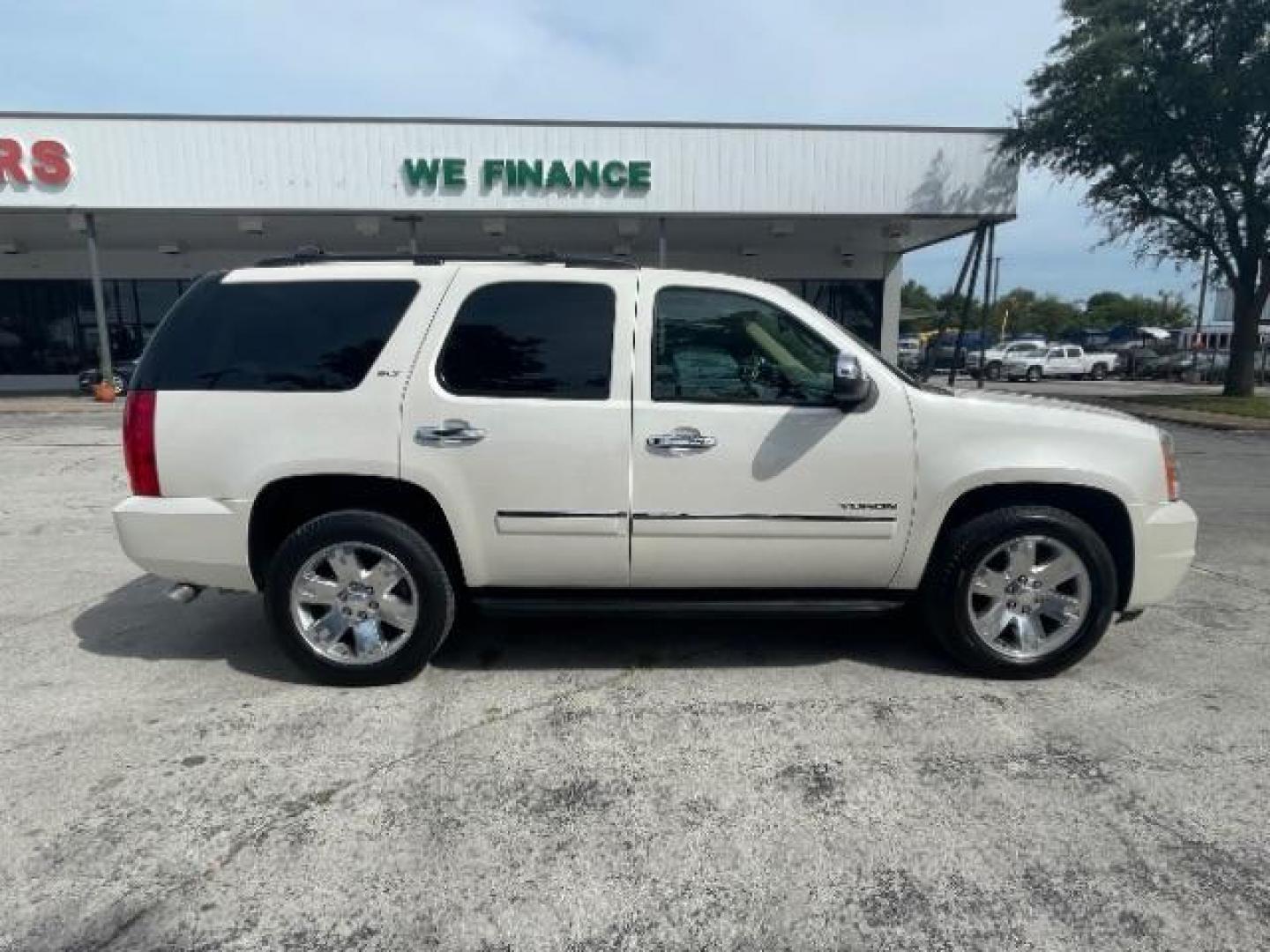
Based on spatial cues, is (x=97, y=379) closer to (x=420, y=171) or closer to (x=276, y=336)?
(x=420, y=171)

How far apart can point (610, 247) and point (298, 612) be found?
20.4 m

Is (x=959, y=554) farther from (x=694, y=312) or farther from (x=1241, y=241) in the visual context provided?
(x=1241, y=241)

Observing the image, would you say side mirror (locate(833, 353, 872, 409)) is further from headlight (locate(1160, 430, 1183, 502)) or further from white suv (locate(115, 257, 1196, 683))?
headlight (locate(1160, 430, 1183, 502))

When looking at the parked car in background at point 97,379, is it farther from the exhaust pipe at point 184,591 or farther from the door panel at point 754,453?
the door panel at point 754,453

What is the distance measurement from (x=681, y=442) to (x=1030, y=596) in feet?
5.92

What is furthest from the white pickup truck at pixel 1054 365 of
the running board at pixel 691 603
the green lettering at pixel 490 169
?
the running board at pixel 691 603

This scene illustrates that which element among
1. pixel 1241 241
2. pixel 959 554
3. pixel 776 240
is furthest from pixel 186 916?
pixel 1241 241

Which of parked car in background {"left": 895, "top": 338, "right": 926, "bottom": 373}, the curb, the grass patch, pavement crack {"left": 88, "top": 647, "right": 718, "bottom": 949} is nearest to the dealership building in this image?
the curb

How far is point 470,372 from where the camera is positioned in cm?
372

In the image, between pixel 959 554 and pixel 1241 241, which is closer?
pixel 959 554

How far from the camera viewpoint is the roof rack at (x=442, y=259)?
152 inches

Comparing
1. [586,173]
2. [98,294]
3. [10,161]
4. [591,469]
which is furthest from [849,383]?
[98,294]

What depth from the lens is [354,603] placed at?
12.4 feet

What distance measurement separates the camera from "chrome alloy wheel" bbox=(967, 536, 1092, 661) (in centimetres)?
380
